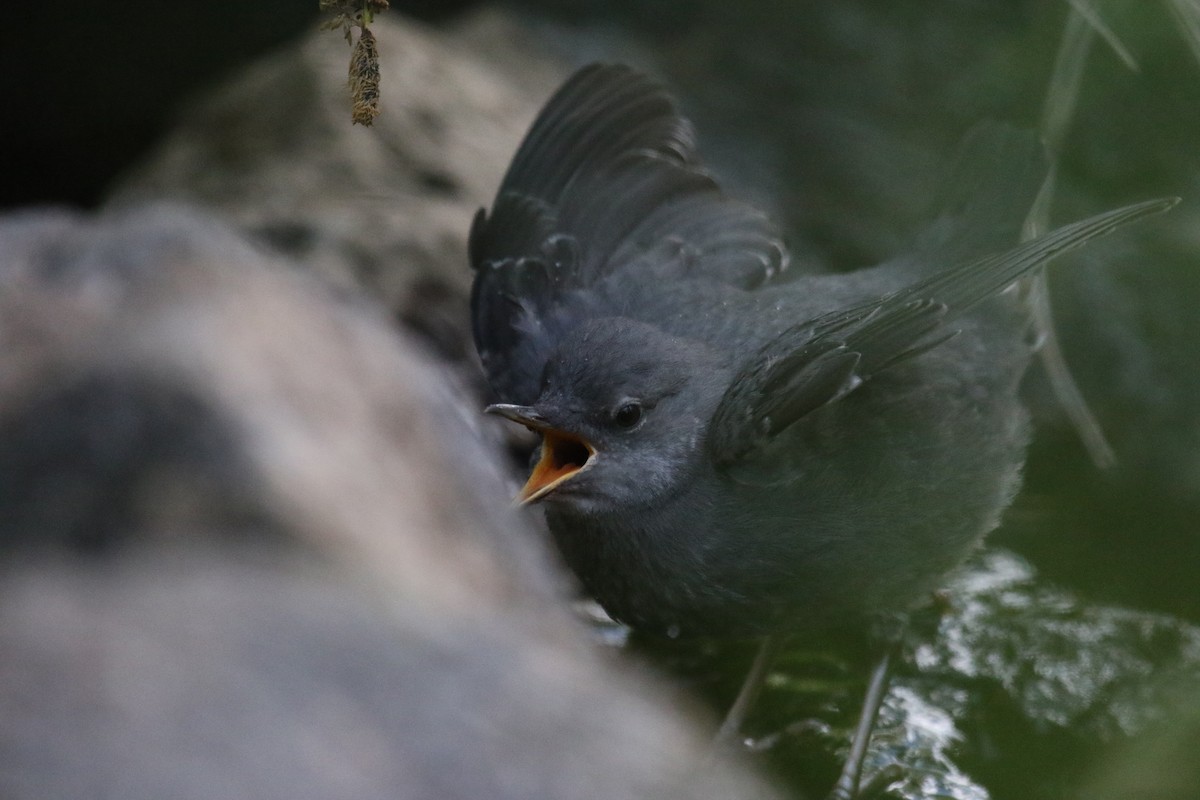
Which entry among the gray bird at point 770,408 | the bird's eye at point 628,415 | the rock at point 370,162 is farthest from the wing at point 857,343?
the rock at point 370,162

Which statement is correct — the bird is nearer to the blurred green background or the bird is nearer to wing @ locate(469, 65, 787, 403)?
wing @ locate(469, 65, 787, 403)

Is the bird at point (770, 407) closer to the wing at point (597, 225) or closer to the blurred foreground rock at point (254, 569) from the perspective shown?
the wing at point (597, 225)

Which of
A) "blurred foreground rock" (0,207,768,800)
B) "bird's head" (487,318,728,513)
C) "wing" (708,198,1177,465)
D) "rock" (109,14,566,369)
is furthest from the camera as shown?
"rock" (109,14,566,369)

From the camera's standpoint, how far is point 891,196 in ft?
21.3

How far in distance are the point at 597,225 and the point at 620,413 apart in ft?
3.58

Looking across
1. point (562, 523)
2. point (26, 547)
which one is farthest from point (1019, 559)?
point (26, 547)

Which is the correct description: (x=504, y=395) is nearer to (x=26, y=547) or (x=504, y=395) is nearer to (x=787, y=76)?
(x=26, y=547)

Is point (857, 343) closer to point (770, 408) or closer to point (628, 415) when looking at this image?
point (770, 408)

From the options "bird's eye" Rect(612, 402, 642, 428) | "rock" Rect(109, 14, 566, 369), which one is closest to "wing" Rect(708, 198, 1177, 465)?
"bird's eye" Rect(612, 402, 642, 428)

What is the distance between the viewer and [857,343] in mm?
3559

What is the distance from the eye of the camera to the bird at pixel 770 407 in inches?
146

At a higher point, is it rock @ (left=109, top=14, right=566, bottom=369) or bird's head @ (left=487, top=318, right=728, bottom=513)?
rock @ (left=109, top=14, right=566, bottom=369)

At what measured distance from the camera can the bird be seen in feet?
12.1

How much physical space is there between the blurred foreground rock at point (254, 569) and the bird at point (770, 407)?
1.65 ft
